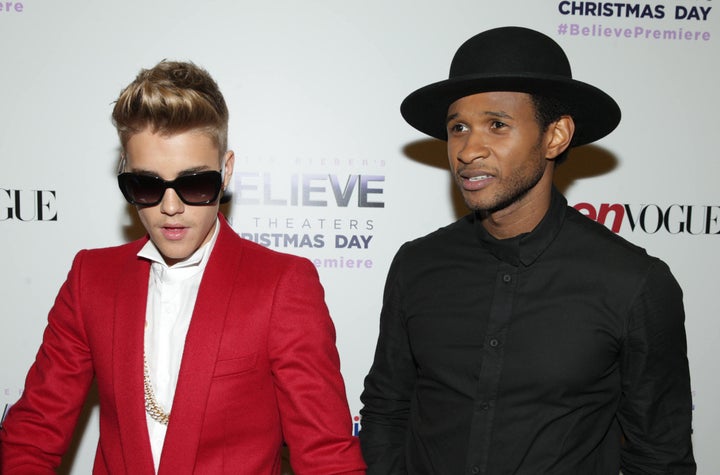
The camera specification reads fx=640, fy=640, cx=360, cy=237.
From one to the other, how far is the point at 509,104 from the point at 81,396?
4.05ft

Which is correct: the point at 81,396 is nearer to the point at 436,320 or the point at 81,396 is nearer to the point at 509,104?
the point at 436,320

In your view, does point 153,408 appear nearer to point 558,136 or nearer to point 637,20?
point 558,136

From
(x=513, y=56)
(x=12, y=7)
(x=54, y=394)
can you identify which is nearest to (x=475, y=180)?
(x=513, y=56)

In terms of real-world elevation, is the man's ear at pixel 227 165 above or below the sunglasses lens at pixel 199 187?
above

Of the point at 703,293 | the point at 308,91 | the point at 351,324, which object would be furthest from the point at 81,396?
the point at 703,293

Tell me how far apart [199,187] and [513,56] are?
2.62 ft

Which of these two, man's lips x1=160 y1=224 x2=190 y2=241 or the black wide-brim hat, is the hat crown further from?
man's lips x1=160 y1=224 x2=190 y2=241

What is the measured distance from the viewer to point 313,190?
222cm

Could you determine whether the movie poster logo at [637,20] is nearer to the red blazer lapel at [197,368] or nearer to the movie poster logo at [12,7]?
the red blazer lapel at [197,368]

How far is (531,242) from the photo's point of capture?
5.13ft

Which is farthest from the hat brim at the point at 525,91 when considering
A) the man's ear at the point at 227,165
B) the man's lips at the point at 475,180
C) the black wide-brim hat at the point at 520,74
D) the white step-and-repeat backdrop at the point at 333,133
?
the man's ear at the point at 227,165

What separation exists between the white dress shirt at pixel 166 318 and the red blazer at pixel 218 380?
4 centimetres

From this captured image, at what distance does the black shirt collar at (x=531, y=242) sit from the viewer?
1559mm

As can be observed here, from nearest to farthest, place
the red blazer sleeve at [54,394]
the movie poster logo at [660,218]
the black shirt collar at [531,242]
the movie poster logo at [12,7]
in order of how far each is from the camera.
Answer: the red blazer sleeve at [54,394], the black shirt collar at [531,242], the movie poster logo at [12,7], the movie poster logo at [660,218]
